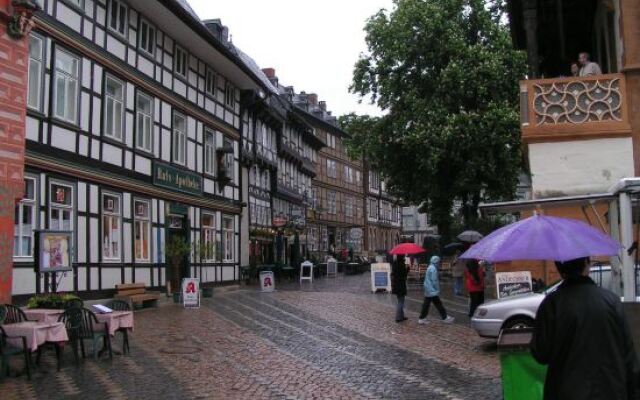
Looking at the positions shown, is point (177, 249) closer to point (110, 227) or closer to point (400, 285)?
point (110, 227)

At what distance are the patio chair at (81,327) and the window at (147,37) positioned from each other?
521 inches

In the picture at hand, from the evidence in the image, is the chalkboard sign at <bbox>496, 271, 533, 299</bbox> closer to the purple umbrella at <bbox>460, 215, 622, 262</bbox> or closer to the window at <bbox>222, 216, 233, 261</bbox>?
the purple umbrella at <bbox>460, 215, 622, 262</bbox>

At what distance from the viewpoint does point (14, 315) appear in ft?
34.2

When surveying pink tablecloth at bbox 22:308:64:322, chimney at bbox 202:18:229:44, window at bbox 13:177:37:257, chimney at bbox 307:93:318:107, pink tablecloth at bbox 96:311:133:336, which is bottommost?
pink tablecloth at bbox 96:311:133:336

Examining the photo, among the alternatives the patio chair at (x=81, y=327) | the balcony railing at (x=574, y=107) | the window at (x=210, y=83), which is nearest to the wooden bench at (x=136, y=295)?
the patio chair at (x=81, y=327)

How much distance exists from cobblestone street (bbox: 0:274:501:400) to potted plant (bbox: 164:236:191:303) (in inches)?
199

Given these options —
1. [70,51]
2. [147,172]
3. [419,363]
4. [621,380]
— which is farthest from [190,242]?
[621,380]

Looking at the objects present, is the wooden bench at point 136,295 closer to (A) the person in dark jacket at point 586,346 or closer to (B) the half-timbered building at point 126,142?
(B) the half-timbered building at point 126,142

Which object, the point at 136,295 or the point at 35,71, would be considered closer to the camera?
the point at 35,71

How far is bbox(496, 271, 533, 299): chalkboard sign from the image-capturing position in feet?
48.0

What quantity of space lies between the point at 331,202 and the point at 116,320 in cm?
5407

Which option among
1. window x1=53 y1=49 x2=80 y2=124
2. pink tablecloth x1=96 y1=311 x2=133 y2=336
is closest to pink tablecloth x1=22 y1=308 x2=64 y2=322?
pink tablecloth x1=96 y1=311 x2=133 y2=336

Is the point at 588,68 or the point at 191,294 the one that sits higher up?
the point at 588,68

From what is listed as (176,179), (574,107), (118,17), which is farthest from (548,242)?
(176,179)
